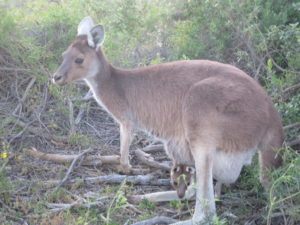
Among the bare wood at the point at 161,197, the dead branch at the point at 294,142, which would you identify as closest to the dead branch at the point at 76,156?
the bare wood at the point at 161,197

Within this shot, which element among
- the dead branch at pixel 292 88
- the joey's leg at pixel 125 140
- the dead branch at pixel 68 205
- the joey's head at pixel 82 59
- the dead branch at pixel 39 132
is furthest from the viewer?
the dead branch at pixel 39 132

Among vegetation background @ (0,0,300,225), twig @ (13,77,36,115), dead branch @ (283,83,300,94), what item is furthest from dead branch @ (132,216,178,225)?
twig @ (13,77,36,115)

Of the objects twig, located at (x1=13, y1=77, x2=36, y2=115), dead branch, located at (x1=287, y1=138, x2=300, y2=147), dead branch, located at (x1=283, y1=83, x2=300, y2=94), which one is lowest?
dead branch, located at (x1=287, y1=138, x2=300, y2=147)

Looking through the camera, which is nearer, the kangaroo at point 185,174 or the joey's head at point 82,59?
the kangaroo at point 185,174

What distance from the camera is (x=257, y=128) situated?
4508 mm

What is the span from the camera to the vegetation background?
492cm

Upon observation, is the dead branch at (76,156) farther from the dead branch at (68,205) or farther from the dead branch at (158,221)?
the dead branch at (158,221)

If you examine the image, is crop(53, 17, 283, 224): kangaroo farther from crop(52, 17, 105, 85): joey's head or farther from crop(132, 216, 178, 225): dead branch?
crop(132, 216, 178, 225): dead branch

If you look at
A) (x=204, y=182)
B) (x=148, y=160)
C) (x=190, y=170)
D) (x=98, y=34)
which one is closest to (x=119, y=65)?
(x=98, y=34)

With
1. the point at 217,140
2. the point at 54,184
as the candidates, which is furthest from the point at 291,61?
the point at 54,184

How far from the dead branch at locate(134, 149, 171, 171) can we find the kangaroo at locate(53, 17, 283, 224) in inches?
13.1

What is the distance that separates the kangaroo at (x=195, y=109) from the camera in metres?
4.52

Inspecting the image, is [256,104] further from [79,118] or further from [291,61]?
[79,118]

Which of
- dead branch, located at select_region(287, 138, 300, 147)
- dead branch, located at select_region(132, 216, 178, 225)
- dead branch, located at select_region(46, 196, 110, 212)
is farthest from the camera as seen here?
dead branch, located at select_region(287, 138, 300, 147)
